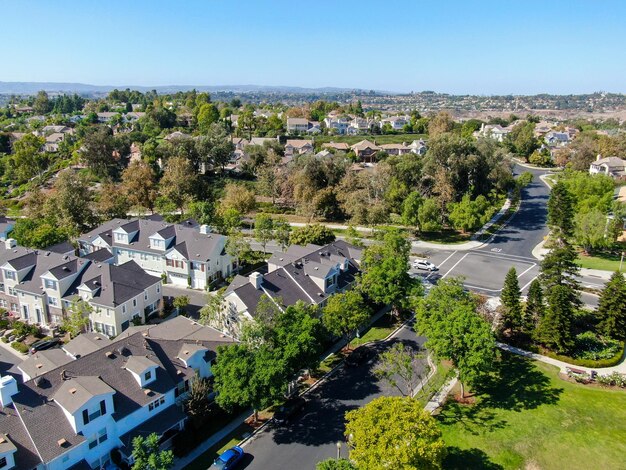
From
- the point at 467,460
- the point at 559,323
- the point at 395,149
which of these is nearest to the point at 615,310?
the point at 559,323

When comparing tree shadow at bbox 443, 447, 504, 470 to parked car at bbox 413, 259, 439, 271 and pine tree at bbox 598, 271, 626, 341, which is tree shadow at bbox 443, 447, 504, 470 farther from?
parked car at bbox 413, 259, 439, 271

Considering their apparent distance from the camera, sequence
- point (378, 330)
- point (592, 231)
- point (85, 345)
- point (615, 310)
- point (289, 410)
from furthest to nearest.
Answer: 1. point (592, 231)
2. point (378, 330)
3. point (615, 310)
4. point (85, 345)
5. point (289, 410)

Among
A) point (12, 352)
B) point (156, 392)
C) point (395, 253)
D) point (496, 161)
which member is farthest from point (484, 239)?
point (12, 352)

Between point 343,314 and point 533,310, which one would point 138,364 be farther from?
point 533,310

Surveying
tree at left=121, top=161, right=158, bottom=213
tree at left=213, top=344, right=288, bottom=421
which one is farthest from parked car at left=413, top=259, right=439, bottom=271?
tree at left=121, top=161, right=158, bottom=213

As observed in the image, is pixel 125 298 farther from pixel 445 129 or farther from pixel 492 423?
pixel 445 129
